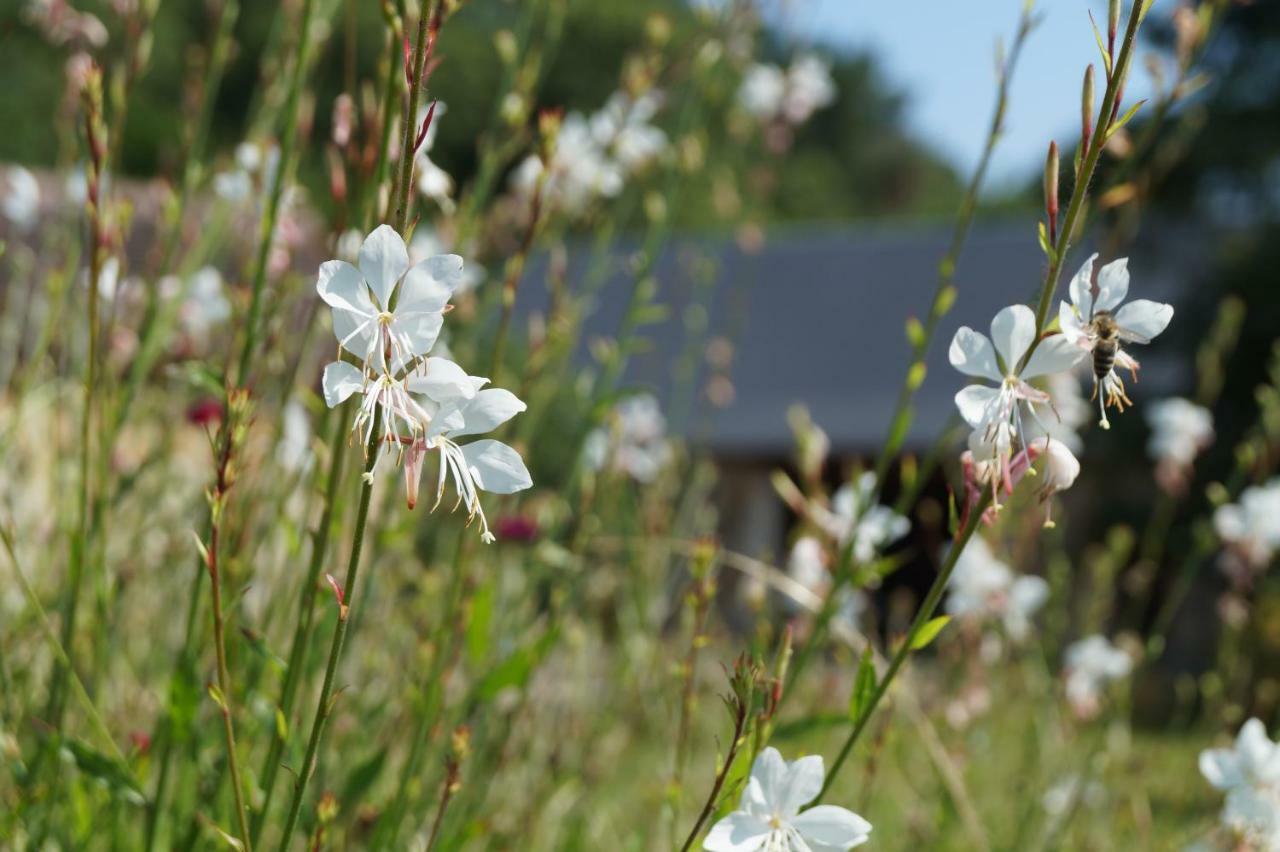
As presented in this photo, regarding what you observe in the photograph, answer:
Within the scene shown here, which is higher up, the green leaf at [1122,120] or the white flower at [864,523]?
the green leaf at [1122,120]

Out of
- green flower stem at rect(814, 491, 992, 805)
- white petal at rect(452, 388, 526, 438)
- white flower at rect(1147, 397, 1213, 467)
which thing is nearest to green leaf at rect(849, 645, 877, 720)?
green flower stem at rect(814, 491, 992, 805)

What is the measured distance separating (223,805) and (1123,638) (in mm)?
2325

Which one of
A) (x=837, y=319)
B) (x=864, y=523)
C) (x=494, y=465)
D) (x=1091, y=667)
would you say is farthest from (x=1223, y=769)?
(x=837, y=319)

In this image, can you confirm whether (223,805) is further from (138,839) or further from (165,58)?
(165,58)

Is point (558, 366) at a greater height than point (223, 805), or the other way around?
point (558, 366)

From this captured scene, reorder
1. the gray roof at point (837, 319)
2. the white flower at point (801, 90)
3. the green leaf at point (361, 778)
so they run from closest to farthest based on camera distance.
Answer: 1. the green leaf at point (361, 778)
2. the white flower at point (801, 90)
3. the gray roof at point (837, 319)

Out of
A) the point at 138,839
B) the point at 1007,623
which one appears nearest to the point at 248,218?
the point at 138,839

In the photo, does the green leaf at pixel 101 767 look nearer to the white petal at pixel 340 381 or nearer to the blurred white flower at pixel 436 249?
the white petal at pixel 340 381

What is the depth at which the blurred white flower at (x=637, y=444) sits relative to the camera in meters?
2.18

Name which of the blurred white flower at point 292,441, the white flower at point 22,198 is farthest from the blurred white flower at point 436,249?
the white flower at point 22,198

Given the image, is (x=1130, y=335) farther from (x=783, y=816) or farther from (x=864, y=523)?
(x=864, y=523)

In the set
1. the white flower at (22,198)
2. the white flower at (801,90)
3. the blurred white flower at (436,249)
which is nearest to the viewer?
the blurred white flower at (436,249)

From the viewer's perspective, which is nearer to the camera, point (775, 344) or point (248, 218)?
point (248, 218)

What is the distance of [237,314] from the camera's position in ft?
4.23
